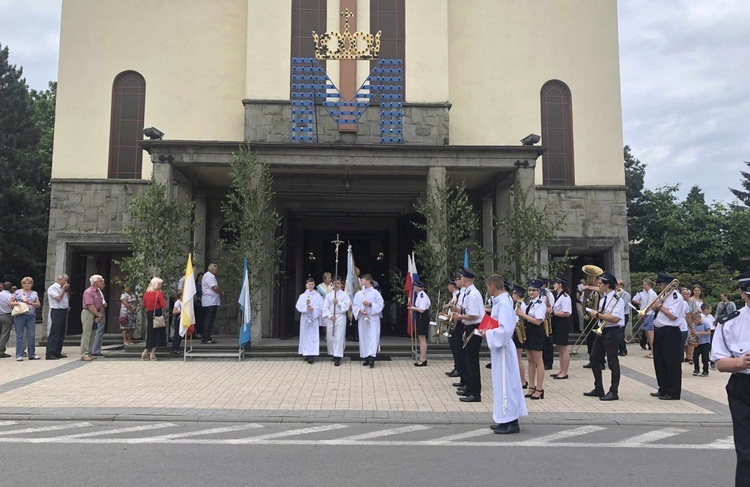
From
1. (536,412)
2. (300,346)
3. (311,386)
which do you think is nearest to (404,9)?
(300,346)

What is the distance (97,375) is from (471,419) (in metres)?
7.69

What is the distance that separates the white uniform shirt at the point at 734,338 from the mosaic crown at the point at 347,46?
44.2 ft

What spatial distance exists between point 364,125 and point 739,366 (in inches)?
558

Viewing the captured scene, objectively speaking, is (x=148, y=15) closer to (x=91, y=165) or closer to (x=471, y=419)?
(x=91, y=165)

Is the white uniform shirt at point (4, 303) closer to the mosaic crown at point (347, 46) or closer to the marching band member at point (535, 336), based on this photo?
the mosaic crown at point (347, 46)

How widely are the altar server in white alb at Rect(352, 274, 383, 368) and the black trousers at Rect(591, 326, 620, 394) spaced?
487 centimetres

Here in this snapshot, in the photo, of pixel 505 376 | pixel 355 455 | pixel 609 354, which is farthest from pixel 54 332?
pixel 609 354

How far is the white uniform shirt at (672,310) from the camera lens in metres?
9.65

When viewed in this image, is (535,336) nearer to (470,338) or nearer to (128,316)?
(470,338)

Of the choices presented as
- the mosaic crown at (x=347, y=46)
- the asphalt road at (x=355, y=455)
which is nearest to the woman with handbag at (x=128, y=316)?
the asphalt road at (x=355, y=455)

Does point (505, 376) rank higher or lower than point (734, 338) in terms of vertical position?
lower

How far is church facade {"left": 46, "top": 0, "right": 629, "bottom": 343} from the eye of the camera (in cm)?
1714

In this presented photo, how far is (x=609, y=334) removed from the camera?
9.63 metres

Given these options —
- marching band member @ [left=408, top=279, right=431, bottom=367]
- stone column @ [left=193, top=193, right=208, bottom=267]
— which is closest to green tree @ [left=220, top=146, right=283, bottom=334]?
marching band member @ [left=408, top=279, right=431, bottom=367]
